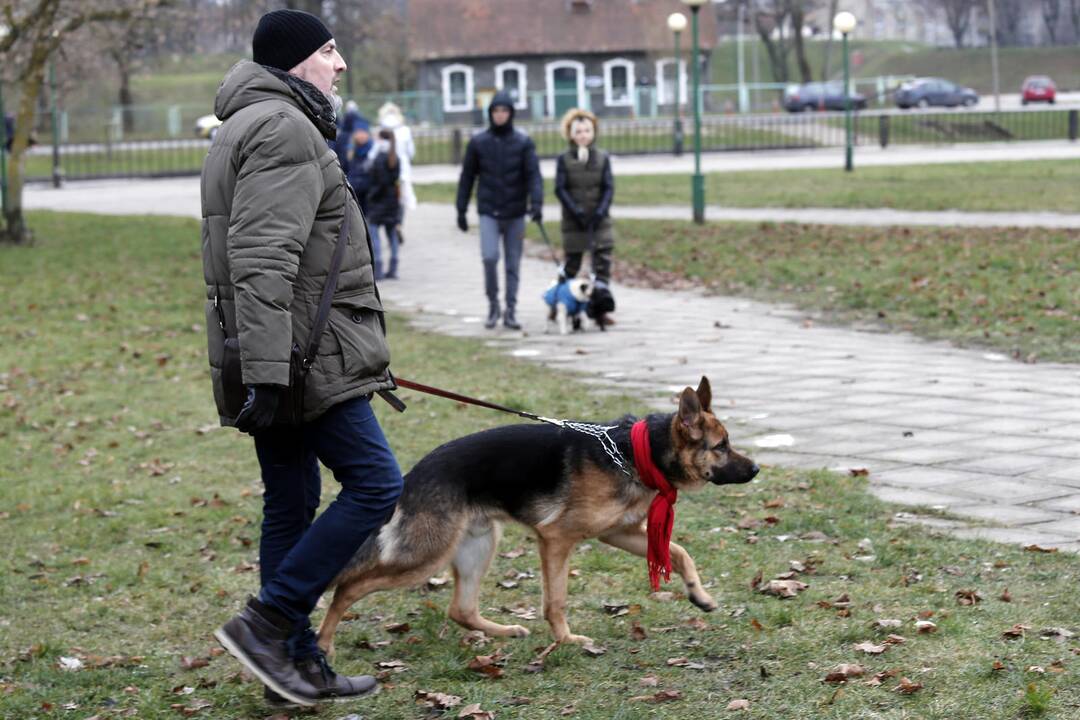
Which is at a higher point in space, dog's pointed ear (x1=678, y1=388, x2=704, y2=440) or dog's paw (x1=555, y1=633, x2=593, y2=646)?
dog's pointed ear (x1=678, y1=388, x2=704, y2=440)

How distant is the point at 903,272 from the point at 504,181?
4.51m

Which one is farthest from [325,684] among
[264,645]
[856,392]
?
[856,392]

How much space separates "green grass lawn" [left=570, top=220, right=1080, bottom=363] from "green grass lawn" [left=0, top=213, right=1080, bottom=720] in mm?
4105

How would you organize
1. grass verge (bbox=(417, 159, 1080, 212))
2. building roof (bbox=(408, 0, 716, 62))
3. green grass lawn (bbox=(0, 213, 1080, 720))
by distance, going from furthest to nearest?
1. building roof (bbox=(408, 0, 716, 62))
2. grass verge (bbox=(417, 159, 1080, 212))
3. green grass lawn (bbox=(0, 213, 1080, 720))

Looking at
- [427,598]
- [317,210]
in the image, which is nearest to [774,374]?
[427,598]

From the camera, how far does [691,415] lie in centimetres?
468

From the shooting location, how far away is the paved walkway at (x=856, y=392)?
21.7ft

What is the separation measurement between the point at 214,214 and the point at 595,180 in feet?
28.5

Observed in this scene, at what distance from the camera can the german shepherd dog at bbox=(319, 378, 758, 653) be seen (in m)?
4.55

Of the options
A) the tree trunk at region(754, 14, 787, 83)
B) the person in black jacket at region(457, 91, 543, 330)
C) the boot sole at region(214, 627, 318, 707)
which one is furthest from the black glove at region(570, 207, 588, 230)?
the tree trunk at region(754, 14, 787, 83)

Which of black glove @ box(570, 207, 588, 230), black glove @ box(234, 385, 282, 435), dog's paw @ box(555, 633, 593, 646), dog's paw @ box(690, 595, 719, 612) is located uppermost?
black glove @ box(570, 207, 588, 230)

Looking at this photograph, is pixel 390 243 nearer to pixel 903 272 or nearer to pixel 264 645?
pixel 903 272

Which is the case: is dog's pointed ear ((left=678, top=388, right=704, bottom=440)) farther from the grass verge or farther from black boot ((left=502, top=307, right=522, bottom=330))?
the grass verge

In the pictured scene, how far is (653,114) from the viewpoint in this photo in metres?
53.1
